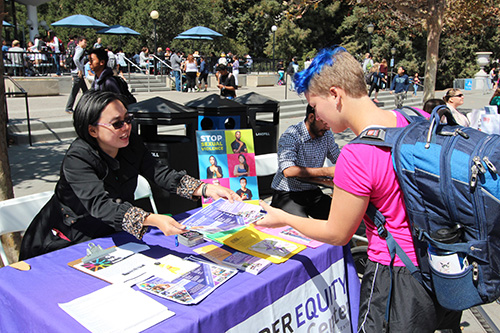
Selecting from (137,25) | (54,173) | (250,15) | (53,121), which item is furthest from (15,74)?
(250,15)

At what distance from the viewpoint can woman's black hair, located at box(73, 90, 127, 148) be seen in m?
2.34

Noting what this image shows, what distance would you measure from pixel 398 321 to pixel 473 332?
195cm

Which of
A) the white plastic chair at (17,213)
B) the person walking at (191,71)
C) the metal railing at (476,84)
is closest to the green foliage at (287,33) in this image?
the metal railing at (476,84)

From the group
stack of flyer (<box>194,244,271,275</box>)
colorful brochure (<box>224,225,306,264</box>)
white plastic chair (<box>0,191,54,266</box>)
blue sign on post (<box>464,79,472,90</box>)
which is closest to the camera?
stack of flyer (<box>194,244,271,275</box>)

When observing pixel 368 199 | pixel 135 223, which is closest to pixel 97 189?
pixel 135 223

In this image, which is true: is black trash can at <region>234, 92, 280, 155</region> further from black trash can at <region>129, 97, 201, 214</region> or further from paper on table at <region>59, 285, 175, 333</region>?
paper on table at <region>59, 285, 175, 333</region>

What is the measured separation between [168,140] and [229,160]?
827 millimetres

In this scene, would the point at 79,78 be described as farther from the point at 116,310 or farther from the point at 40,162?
the point at 116,310

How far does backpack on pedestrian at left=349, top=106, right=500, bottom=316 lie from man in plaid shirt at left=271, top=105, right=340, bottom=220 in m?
1.94

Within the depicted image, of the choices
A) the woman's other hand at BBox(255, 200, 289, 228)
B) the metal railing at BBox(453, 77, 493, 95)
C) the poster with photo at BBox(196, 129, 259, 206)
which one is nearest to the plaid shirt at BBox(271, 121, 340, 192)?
the poster with photo at BBox(196, 129, 259, 206)

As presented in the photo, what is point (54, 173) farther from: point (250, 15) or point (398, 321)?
point (250, 15)

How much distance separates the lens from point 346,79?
1702 mm

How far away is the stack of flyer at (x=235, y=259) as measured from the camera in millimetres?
2148

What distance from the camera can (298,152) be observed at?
3.64 m
